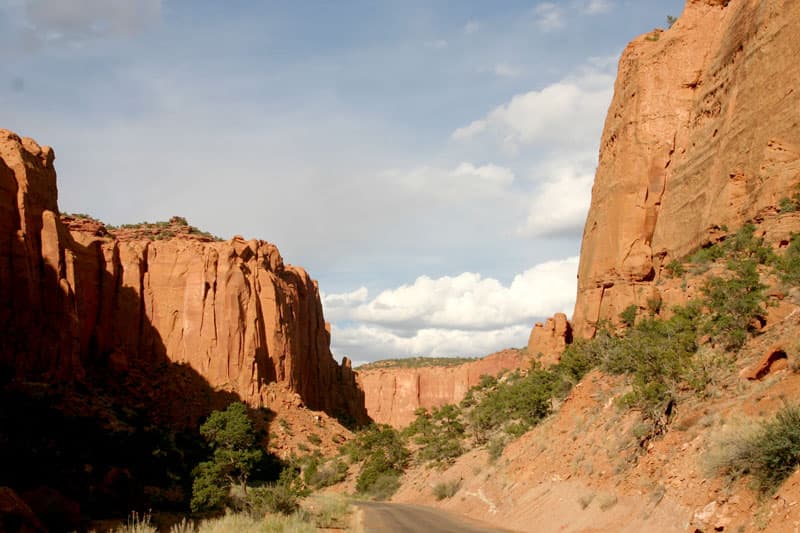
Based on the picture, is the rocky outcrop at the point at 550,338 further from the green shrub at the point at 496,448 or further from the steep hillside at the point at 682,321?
the green shrub at the point at 496,448

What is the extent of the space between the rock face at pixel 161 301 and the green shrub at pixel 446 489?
67.1 ft

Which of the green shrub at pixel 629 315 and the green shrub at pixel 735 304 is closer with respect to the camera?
the green shrub at pixel 735 304

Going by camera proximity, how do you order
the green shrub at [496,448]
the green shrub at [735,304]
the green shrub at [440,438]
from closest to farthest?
the green shrub at [735,304]
the green shrub at [496,448]
the green shrub at [440,438]

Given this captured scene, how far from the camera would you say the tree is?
23547 mm

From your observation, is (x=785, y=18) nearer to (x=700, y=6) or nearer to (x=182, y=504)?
(x=700, y=6)

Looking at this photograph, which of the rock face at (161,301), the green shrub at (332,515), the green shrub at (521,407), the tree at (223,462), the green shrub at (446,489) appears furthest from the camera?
the rock face at (161,301)

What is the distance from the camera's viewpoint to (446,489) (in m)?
30.0

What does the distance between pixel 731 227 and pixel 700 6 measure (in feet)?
53.4

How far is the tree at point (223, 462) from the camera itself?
2355 centimetres

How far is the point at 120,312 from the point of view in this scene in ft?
180

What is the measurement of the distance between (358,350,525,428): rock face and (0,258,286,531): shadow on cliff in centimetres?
6272

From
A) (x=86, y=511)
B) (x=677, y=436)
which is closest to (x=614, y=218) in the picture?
(x=677, y=436)

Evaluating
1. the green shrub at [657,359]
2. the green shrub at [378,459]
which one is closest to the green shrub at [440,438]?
the green shrub at [378,459]

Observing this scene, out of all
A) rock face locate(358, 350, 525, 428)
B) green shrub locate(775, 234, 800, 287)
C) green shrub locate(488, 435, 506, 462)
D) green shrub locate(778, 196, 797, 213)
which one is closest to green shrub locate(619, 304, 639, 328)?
green shrub locate(488, 435, 506, 462)
